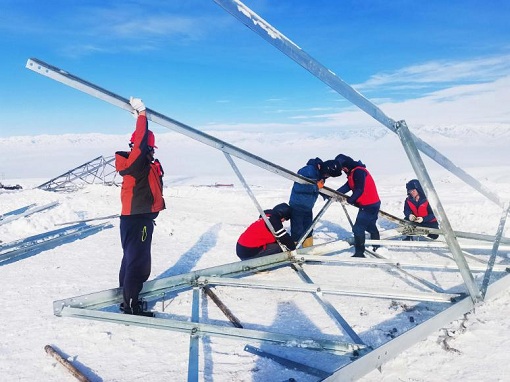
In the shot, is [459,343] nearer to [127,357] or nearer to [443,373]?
[443,373]

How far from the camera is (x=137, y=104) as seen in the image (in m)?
3.24

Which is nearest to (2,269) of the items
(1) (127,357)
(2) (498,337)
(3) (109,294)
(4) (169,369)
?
(3) (109,294)

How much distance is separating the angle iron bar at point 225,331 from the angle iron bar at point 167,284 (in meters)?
0.14

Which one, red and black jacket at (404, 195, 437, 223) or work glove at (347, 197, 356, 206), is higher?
work glove at (347, 197, 356, 206)

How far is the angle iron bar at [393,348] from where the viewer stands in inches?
89.7

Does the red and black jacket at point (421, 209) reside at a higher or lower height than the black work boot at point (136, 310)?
higher

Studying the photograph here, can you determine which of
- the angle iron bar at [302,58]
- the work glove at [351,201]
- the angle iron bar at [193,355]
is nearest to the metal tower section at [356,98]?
the angle iron bar at [302,58]

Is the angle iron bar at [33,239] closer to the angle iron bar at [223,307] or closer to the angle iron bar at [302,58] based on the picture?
the angle iron bar at [223,307]

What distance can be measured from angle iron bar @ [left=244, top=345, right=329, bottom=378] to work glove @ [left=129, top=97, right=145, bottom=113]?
81.4 inches

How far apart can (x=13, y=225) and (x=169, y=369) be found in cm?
683

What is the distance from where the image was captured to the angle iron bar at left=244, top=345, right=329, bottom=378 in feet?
8.62

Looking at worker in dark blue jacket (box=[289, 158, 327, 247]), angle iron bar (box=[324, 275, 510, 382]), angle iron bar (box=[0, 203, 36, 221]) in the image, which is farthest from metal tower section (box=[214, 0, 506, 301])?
angle iron bar (box=[0, 203, 36, 221])

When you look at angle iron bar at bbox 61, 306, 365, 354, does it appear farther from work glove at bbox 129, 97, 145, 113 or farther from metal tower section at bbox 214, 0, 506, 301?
work glove at bbox 129, 97, 145, 113

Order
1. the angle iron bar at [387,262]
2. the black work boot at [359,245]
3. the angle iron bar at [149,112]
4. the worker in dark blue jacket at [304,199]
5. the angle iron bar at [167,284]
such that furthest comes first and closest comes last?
the worker in dark blue jacket at [304,199]
the black work boot at [359,245]
the angle iron bar at [387,262]
the angle iron bar at [167,284]
the angle iron bar at [149,112]
